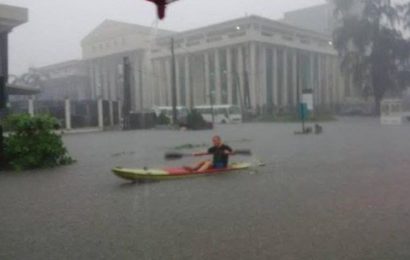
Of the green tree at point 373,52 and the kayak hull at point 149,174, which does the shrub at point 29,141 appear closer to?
the kayak hull at point 149,174

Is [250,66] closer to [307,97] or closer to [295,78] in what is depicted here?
[295,78]

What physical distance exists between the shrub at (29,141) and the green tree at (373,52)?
3231 centimetres

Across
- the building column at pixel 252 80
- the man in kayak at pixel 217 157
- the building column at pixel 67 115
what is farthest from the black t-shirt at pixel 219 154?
the building column at pixel 252 80

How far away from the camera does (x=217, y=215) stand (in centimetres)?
611

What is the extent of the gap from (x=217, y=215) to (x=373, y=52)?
1658 inches

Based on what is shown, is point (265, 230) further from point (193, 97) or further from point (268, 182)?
point (193, 97)

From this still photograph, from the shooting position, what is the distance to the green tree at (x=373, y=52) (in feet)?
138

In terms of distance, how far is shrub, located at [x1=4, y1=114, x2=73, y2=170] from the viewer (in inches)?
479

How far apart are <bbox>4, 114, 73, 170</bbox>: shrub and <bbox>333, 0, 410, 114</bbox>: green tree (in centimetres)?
3231

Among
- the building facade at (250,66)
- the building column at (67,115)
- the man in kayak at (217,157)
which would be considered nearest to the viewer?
the man in kayak at (217,157)

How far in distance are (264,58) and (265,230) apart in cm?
2486

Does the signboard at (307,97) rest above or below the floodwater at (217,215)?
above

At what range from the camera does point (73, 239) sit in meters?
5.08

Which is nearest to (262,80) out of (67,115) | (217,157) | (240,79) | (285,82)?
(240,79)
